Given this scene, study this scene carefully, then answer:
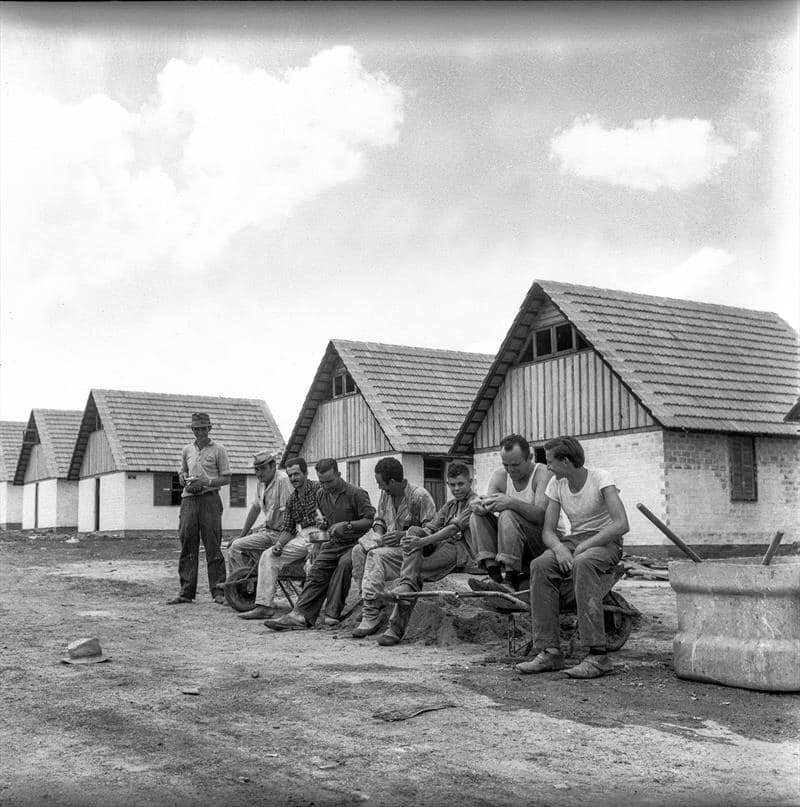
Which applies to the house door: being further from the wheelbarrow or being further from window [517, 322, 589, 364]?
the wheelbarrow

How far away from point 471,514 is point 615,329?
12751 millimetres

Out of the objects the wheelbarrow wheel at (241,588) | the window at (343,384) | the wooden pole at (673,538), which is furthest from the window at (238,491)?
the wooden pole at (673,538)

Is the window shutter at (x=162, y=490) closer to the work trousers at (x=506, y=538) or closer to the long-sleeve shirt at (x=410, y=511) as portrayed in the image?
the long-sleeve shirt at (x=410, y=511)

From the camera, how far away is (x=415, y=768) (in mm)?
4258

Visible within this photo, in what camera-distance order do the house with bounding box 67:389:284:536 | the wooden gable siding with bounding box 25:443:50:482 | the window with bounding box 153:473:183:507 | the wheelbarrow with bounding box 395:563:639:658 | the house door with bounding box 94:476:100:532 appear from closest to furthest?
1. the wheelbarrow with bounding box 395:563:639:658
2. the house with bounding box 67:389:284:536
3. the window with bounding box 153:473:183:507
4. the house door with bounding box 94:476:100:532
5. the wooden gable siding with bounding box 25:443:50:482

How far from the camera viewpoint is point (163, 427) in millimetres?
35125

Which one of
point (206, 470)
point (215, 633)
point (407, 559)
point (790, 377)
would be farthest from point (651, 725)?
point (790, 377)

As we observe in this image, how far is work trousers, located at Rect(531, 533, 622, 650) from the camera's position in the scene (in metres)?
6.46

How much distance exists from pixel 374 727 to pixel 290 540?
490cm

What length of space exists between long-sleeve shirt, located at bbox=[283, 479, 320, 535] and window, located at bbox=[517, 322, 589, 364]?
1071 cm

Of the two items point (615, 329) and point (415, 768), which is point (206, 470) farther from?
point (615, 329)

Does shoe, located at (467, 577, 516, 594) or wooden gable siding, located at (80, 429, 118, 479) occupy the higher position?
wooden gable siding, located at (80, 429, 118, 479)

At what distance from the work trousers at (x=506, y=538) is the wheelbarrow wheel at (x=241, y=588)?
3631mm

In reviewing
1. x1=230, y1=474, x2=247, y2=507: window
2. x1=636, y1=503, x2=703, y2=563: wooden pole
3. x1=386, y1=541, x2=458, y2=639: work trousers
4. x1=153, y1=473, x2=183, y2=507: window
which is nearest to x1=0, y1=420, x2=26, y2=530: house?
x1=153, y1=473, x2=183, y2=507: window
